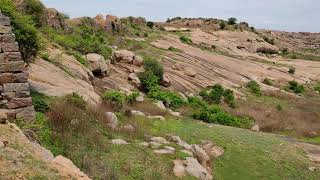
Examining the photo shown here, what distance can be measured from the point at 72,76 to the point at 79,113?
670 cm

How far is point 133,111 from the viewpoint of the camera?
67.7 ft

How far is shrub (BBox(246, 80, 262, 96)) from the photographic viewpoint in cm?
3673

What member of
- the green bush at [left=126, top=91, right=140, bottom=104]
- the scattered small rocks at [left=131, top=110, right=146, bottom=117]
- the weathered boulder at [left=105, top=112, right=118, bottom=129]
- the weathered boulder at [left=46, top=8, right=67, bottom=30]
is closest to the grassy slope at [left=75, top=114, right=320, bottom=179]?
the scattered small rocks at [left=131, top=110, right=146, bottom=117]

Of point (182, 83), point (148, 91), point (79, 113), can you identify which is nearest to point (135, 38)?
point (182, 83)

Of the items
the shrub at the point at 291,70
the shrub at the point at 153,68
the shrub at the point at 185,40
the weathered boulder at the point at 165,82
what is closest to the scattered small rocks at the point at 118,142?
the shrub at the point at 153,68

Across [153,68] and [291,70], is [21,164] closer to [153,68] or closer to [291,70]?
[153,68]

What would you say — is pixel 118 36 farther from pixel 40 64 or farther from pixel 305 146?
pixel 305 146

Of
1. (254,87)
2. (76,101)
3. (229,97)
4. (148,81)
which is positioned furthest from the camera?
(254,87)

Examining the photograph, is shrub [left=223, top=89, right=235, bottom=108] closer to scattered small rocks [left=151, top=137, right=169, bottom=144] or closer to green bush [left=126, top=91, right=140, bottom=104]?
green bush [left=126, top=91, right=140, bottom=104]

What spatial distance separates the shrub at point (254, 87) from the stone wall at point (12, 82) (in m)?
25.2

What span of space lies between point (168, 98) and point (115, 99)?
537 centimetres

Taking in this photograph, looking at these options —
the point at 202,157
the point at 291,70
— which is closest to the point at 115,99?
the point at 202,157

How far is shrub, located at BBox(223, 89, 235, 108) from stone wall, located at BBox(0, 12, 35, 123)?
62.8ft

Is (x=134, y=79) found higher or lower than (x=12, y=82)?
lower
